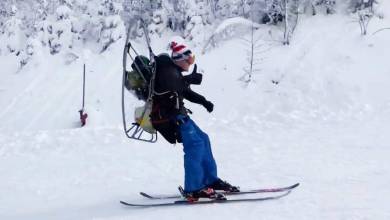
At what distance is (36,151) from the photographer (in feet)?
31.1

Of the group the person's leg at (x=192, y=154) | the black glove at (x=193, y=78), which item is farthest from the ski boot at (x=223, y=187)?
the black glove at (x=193, y=78)

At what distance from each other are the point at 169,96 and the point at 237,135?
4140 mm

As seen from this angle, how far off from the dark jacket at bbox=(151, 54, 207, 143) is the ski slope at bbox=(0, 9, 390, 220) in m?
0.90

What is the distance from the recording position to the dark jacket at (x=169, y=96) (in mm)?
5410

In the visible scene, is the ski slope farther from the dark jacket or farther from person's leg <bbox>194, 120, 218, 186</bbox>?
A: the dark jacket

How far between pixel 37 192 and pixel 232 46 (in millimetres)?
8588

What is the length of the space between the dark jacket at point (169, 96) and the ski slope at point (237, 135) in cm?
90

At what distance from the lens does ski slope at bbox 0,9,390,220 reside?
575 cm

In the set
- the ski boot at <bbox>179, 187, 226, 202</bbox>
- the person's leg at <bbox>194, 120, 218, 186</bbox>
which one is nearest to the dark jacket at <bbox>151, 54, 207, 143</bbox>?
the person's leg at <bbox>194, 120, 218, 186</bbox>

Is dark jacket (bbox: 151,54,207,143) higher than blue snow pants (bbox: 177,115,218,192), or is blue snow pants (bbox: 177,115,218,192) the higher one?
dark jacket (bbox: 151,54,207,143)

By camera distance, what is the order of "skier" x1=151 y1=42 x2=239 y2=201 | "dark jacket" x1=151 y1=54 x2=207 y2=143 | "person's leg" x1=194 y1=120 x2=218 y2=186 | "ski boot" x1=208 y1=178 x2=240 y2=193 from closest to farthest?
"dark jacket" x1=151 y1=54 x2=207 y2=143
"skier" x1=151 y1=42 x2=239 y2=201
"person's leg" x1=194 y1=120 x2=218 y2=186
"ski boot" x1=208 y1=178 x2=240 y2=193

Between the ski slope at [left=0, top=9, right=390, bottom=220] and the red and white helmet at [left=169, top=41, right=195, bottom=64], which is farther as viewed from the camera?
the ski slope at [left=0, top=9, right=390, bottom=220]

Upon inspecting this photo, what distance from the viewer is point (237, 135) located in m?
9.55

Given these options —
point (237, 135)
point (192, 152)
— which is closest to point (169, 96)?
point (192, 152)
